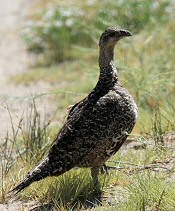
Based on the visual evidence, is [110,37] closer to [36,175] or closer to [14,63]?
[36,175]

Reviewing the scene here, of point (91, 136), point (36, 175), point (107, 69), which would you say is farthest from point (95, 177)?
point (107, 69)

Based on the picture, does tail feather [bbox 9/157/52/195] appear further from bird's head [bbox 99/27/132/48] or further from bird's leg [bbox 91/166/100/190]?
bird's head [bbox 99/27/132/48]

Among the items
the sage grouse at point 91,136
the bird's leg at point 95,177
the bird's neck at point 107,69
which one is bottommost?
the bird's leg at point 95,177

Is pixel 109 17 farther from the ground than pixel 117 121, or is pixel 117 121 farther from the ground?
pixel 109 17

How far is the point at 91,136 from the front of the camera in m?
5.72

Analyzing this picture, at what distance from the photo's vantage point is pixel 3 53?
45.3 feet

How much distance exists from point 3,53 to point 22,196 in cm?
808

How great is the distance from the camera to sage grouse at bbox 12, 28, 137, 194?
572cm

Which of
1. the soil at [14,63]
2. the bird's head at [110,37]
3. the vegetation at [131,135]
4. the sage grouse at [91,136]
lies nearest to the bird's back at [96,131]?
the sage grouse at [91,136]

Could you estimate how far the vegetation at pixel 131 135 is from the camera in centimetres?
573

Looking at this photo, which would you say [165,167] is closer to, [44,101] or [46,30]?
[44,101]

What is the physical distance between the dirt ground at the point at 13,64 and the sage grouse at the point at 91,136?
52 cm

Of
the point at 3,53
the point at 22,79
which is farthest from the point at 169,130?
the point at 3,53

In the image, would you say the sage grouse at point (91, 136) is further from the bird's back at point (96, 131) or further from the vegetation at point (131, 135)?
the vegetation at point (131, 135)
